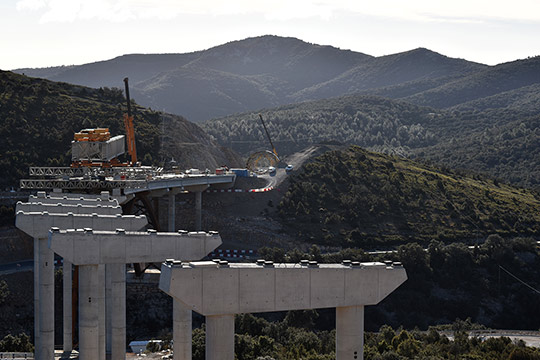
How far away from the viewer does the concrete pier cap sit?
25.2 m

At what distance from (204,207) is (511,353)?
43.4m

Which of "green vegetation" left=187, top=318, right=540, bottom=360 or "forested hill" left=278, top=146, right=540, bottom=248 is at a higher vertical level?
"forested hill" left=278, top=146, right=540, bottom=248

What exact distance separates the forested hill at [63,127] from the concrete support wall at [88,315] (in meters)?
50.2

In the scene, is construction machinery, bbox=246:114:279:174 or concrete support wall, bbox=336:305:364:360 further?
construction machinery, bbox=246:114:279:174

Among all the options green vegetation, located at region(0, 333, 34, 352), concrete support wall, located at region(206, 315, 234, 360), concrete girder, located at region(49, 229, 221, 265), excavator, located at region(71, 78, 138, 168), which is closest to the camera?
concrete support wall, located at region(206, 315, 234, 360)

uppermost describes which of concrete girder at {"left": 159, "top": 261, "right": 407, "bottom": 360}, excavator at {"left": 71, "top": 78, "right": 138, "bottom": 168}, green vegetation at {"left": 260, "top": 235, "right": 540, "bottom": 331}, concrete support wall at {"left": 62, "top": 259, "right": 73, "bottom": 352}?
excavator at {"left": 71, "top": 78, "right": 138, "bottom": 168}

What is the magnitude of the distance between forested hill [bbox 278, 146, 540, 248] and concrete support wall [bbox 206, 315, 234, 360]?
60.5 meters

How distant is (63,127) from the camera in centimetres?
9800

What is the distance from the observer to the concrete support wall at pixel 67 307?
47.8 metres

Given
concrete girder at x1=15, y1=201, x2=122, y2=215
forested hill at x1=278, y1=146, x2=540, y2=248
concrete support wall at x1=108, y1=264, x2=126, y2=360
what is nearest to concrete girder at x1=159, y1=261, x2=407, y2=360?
concrete support wall at x1=108, y1=264, x2=126, y2=360

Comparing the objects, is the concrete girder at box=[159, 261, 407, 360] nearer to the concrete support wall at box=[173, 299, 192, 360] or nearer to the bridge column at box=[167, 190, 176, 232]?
the concrete support wall at box=[173, 299, 192, 360]

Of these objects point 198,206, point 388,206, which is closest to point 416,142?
point 388,206

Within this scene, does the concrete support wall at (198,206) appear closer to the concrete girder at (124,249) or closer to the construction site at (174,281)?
the construction site at (174,281)

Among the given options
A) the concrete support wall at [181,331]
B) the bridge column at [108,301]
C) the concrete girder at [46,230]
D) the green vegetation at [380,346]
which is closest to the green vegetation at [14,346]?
the bridge column at [108,301]
